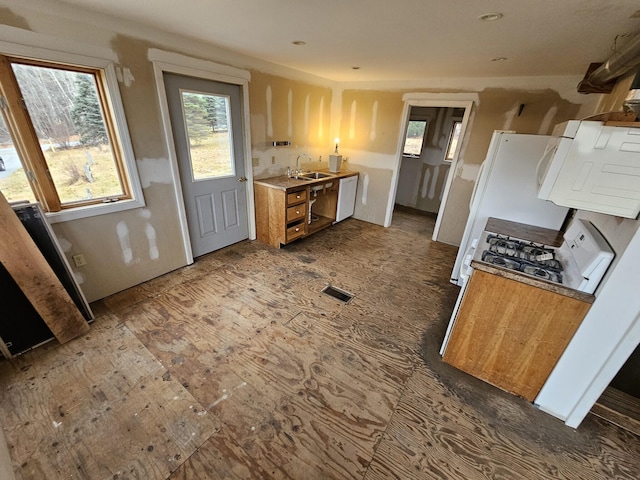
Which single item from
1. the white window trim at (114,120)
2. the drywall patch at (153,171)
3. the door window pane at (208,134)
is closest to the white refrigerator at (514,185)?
the door window pane at (208,134)

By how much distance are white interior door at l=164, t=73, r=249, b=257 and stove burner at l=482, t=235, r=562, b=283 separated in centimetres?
294

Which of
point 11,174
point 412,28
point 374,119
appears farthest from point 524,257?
point 11,174

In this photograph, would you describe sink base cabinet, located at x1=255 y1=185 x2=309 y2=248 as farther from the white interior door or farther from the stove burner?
the stove burner

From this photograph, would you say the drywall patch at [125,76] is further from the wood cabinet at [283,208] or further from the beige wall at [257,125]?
the wood cabinet at [283,208]

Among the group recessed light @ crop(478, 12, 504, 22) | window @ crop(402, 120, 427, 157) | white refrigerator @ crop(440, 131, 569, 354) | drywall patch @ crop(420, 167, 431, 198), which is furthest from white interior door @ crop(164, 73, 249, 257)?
drywall patch @ crop(420, 167, 431, 198)

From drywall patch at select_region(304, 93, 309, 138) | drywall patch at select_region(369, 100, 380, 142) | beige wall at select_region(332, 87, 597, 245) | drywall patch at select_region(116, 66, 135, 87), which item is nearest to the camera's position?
drywall patch at select_region(116, 66, 135, 87)

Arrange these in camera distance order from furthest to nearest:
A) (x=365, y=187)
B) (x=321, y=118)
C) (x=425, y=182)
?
1. (x=425, y=182)
2. (x=365, y=187)
3. (x=321, y=118)

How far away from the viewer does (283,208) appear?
335 centimetres

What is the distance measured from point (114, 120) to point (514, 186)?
367 centimetres

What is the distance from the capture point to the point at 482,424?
61.7 inches

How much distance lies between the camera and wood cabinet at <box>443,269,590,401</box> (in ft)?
4.95

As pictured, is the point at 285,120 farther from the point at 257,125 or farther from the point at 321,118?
the point at 321,118

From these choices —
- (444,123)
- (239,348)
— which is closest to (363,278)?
(239,348)

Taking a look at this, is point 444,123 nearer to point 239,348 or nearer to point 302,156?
point 302,156
